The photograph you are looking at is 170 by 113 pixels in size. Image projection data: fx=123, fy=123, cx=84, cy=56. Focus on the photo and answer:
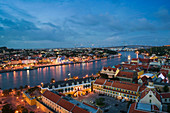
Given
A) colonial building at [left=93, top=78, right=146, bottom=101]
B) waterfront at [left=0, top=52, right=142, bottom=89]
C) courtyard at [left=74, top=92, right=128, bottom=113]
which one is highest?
colonial building at [left=93, top=78, right=146, bottom=101]

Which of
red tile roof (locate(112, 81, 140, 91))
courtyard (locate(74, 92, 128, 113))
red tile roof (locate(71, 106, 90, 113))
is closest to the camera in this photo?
red tile roof (locate(71, 106, 90, 113))

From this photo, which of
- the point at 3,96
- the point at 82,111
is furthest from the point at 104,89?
the point at 3,96

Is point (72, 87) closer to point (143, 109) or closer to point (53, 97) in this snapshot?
point (53, 97)

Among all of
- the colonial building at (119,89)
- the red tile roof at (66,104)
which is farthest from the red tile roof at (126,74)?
the red tile roof at (66,104)

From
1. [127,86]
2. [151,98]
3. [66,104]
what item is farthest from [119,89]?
[66,104]

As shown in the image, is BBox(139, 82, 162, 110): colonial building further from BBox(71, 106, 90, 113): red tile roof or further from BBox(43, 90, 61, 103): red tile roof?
BBox(43, 90, 61, 103): red tile roof

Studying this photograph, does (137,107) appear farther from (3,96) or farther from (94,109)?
(3,96)

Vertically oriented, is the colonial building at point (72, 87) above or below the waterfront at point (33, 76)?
above

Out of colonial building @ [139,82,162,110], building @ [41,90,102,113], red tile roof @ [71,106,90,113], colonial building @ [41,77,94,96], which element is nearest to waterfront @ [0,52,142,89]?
colonial building @ [41,77,94,96]

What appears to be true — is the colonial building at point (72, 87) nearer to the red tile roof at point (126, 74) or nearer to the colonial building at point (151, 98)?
the red tile roof at point (126, 74)
